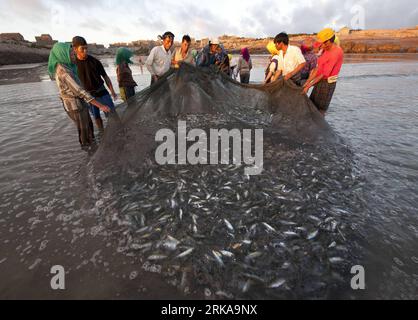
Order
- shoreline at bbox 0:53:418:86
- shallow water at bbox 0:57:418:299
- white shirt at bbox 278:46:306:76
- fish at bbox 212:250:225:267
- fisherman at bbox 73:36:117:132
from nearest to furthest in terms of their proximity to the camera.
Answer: shallow water at bbox 0:57:418:299 < fish at bbox 212:250:225:267 < fisherman at bbox 73:36:117:132 < white shirt at bbox 278:46:306:76 < shoreline at bbox 0:53:418:86

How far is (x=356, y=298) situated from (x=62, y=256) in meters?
4.08

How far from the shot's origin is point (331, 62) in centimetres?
654

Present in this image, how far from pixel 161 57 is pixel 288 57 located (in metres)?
4.20

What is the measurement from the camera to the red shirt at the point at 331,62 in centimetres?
642

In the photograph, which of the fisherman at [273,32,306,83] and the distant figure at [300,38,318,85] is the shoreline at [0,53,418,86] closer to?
the fisherman at [273,32,306,83]

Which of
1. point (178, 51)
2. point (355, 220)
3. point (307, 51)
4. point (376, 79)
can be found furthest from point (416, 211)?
point (376, 79)

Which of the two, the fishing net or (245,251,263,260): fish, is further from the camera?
(245,251,263,260): fish

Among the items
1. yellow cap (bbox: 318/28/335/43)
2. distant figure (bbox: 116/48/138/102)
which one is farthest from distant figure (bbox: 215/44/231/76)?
yellow cap (bbox: 318/28/335/43)

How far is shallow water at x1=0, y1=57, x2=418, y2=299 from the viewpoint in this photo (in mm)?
3170

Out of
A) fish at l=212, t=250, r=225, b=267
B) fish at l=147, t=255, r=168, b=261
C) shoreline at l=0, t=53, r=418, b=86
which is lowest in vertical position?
fish at l=147, t=255, r=168, b=261

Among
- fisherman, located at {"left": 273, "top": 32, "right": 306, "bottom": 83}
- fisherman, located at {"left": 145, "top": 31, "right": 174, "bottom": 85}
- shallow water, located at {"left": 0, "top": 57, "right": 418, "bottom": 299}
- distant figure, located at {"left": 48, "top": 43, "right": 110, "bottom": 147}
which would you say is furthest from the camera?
fisherman, located at {"left": 145, "top": 31, "right": 174, "bottom": 85}

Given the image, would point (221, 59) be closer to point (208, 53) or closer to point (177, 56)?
point (208, 53)

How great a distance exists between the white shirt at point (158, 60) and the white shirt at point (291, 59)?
3.86 metres

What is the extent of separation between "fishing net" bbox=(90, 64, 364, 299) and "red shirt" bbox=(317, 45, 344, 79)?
0.87 m
